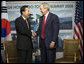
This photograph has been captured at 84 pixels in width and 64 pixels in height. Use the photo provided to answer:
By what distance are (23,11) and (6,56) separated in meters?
1.71

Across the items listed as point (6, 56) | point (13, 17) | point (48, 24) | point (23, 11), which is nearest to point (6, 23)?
point (13, 17)

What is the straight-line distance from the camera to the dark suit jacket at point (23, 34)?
5.19m

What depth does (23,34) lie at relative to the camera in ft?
17.2

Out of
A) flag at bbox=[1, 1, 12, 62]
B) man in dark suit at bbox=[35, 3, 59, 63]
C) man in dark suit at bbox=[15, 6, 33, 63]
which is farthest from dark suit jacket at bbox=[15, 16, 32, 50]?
flag at bbox=[1, 1, 12, 62]

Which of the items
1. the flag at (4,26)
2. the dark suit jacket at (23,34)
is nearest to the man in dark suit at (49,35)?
the dark suit jacket at (23,34)

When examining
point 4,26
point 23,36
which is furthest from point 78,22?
point 23,36

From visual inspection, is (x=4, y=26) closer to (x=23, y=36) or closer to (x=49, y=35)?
(x=23, y=36)

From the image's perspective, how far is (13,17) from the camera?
280 inches

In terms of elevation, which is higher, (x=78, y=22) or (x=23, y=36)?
(x=78, y=22)

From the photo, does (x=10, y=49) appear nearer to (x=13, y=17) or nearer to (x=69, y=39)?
(x=13, y=17)

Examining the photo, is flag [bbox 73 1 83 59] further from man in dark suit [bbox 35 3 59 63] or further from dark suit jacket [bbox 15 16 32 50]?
dark suit jacket [bbox 15 16 32 50]

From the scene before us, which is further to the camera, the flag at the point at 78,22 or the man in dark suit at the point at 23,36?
the flag at the point at 78,22

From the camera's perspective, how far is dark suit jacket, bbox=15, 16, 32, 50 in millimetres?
5188

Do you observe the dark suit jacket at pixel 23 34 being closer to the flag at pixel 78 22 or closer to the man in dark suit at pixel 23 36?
the man in dark suit at pixel 23 36
